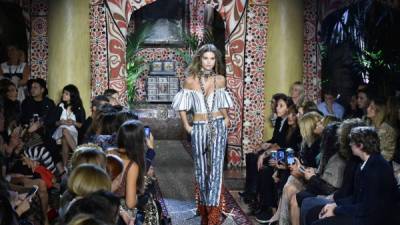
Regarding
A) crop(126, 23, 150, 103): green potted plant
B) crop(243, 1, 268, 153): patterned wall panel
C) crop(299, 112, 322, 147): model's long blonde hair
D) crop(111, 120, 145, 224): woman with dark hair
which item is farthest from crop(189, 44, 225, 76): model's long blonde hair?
crop(126, 23, 150, 103): green potted plant

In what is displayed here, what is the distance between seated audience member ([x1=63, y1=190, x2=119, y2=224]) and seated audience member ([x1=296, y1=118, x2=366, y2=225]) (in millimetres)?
2246

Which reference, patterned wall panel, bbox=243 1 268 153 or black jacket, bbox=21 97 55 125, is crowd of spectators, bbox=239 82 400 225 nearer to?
patterned wall panel, bbox=243 1 268 153

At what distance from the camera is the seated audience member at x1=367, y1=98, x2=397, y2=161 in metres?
5.92

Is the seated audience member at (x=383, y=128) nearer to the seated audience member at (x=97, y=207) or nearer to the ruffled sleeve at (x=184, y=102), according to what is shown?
the ruffled sleeve at (x=184, y=102)

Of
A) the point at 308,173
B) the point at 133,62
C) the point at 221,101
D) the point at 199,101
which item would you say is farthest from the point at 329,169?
the point at 133,62

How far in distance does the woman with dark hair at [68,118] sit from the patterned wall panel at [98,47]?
0.63m

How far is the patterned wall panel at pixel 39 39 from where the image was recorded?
389 inches

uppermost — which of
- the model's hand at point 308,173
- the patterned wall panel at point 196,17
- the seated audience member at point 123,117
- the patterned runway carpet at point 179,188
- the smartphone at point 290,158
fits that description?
the patterned wall panel at point 196,17

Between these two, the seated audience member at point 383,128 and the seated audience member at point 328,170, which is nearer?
the seated audience member at point 328,170

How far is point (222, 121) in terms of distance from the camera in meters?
6.73

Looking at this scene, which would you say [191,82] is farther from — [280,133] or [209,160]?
[280,133]

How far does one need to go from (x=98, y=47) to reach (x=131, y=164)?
4793 mm

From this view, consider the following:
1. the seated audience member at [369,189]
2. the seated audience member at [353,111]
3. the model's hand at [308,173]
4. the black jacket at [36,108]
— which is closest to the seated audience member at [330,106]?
the seated audience member at [353,111]

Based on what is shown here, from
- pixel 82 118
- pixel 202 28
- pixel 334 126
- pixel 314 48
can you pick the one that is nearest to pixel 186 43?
pixel 202 28
